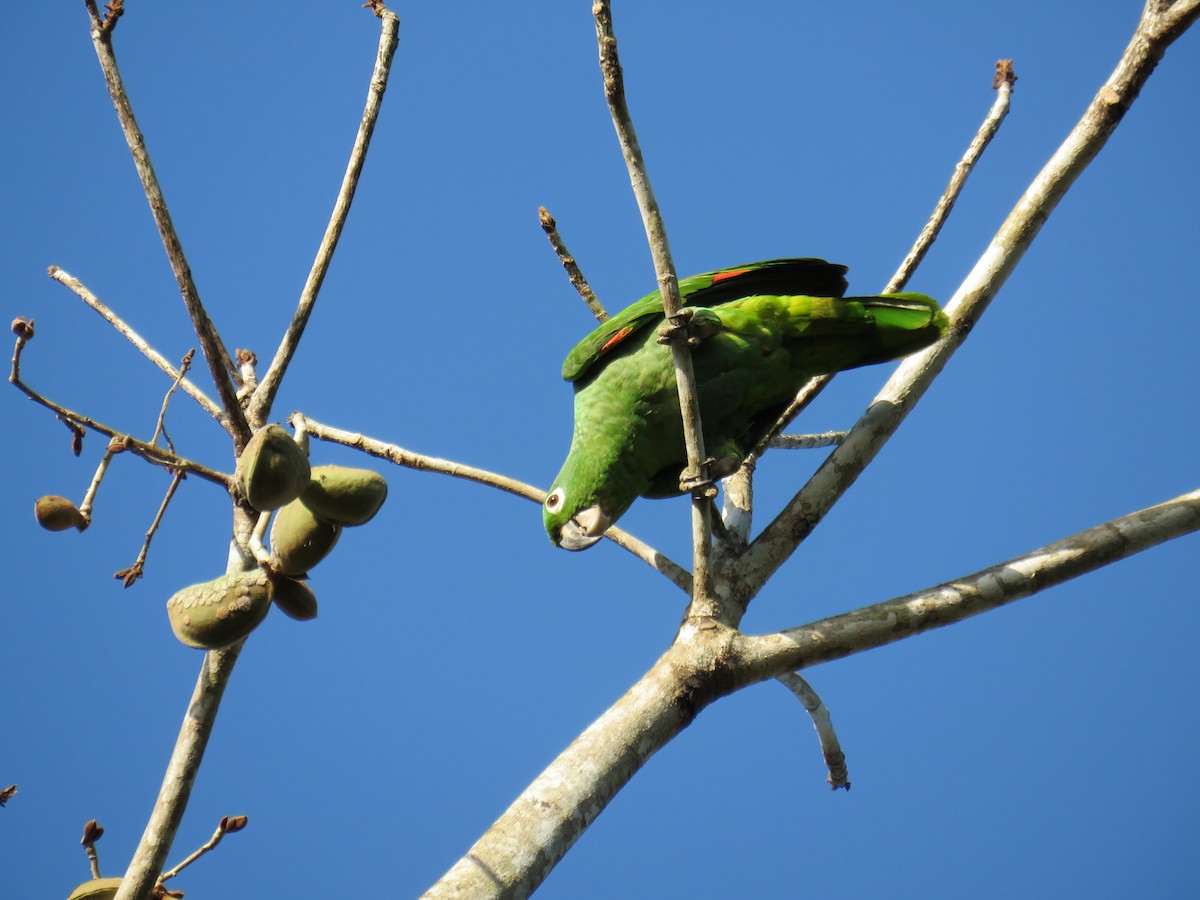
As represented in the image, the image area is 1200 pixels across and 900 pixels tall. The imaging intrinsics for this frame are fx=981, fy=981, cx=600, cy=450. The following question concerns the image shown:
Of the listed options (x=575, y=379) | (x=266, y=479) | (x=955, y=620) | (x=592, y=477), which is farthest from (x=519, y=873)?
(x=575, y=379)

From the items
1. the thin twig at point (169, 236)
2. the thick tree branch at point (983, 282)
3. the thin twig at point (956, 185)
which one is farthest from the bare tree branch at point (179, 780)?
the thin twig at point (956, 185)

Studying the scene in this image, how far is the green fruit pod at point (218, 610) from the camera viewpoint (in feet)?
8.78

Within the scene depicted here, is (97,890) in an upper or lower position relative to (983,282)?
lower

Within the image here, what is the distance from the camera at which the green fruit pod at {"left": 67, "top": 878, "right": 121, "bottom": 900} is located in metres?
2.96

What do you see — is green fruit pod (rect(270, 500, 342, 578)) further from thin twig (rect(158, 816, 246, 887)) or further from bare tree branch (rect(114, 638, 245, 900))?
thin twig (rect(158, 816, 246, 887))

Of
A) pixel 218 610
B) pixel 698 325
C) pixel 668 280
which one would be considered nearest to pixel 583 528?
pixel 698 325

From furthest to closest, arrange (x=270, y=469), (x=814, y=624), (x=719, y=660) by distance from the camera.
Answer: (x=814, y=624)
(x=719, y=660)
(x=270, y=469)

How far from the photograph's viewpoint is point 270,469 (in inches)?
102

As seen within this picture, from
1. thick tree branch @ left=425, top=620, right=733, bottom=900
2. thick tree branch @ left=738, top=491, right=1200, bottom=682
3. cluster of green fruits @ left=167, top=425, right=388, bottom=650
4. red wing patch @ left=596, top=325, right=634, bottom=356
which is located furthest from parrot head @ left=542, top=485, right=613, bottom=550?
cluster of green fruits @ left=167, top=425, right=388, bottom=650

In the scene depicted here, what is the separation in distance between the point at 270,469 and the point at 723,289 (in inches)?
127

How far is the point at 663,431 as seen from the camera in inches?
196

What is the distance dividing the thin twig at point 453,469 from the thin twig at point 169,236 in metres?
1.54

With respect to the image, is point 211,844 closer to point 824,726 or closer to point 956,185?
point 824,726

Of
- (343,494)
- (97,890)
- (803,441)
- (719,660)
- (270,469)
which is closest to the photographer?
(270,469)
